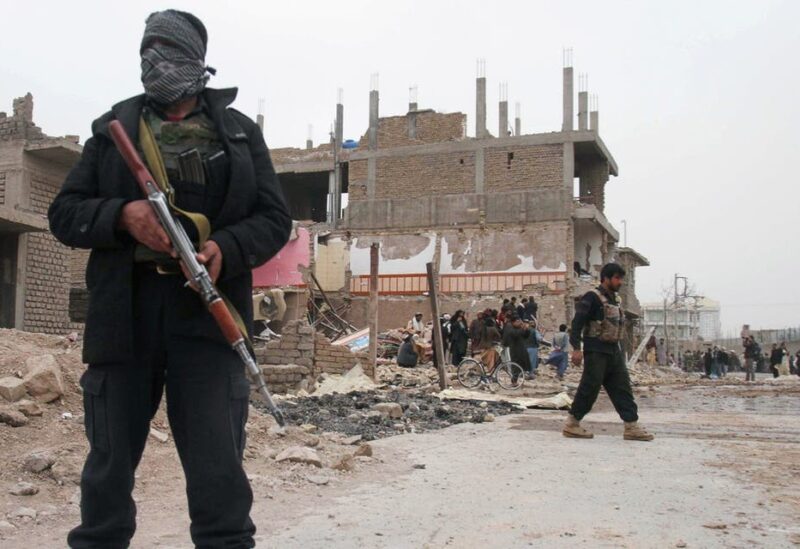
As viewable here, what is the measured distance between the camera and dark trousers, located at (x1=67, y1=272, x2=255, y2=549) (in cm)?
184

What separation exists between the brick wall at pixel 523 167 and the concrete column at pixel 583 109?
12.9 ft

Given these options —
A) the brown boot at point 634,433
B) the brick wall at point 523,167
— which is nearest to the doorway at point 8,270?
the brown boot at point 634,433

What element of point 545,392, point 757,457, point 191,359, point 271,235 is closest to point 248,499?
point 191,359

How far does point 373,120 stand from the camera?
112 feet

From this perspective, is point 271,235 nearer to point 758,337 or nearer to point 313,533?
point 313,533

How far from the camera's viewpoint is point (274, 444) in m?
5.34

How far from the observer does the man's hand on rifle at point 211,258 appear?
183 cm

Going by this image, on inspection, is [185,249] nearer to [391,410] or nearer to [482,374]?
[391,410]

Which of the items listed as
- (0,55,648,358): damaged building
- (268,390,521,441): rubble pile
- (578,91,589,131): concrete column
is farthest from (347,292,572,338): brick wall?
(268,390,521,441): rubble pile

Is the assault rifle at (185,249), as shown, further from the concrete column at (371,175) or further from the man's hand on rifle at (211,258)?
the concrete column at (371,175)

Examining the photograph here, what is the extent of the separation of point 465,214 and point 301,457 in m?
26.1

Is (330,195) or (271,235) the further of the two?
(330,195)

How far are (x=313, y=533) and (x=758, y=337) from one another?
68886 millimetres

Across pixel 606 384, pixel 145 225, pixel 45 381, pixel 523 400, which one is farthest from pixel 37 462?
pixel 523 400
